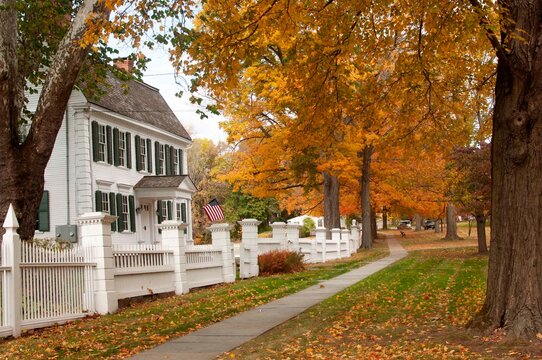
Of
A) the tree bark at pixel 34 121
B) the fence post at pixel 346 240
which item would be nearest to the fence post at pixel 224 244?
the tree bark at pixel 34 121

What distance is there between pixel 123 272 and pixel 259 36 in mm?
5942

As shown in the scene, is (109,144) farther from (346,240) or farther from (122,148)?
(346,240)

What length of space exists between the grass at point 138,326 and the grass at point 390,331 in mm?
1450

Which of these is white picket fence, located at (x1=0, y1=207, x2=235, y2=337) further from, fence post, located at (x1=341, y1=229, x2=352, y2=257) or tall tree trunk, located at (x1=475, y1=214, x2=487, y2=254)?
fence post, located at (x1=341, y1=229, x2=352, y2=257)

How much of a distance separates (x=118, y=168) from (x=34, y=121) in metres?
16.5

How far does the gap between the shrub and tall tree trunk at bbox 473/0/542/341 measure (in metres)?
13.7

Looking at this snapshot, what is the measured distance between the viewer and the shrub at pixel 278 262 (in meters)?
21.8

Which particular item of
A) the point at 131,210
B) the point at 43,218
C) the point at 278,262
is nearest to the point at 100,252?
the point at 278,262

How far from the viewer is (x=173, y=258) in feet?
54.1

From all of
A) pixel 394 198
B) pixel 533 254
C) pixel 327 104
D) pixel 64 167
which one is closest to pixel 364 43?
pixel 327 104

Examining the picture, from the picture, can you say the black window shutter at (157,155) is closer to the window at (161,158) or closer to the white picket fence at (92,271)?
the window at (161,158)

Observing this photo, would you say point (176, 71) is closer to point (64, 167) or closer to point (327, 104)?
point (327, 104)

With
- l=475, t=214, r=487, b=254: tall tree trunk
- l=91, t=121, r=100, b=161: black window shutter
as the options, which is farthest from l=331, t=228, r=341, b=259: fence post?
l=91, t=121, r=100, b=161: black window shutter

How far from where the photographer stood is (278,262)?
22.0 m
